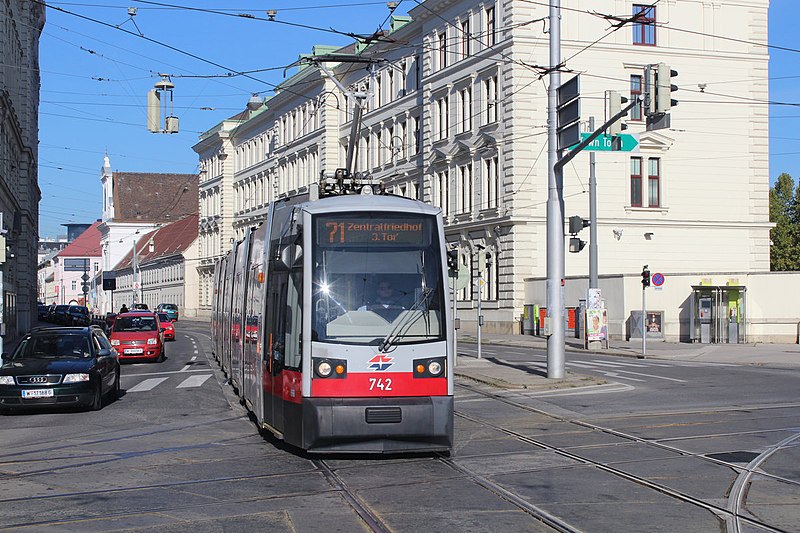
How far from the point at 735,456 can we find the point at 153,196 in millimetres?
140996

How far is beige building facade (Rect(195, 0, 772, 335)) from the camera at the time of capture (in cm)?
5228

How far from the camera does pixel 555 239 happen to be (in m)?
24.0

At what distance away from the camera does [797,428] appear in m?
15.5

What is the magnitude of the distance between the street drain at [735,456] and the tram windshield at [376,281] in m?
3.61

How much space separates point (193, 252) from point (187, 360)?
80636 mm

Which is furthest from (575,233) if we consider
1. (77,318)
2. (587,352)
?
(77,318)

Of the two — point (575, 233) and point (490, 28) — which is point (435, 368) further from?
point (490, 28)

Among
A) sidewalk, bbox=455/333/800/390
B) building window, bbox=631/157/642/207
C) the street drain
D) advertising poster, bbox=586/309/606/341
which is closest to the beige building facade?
building window, bbox=631/157/642/207

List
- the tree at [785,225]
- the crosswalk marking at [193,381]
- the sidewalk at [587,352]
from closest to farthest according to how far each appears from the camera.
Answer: the sidewalk at [587,352], the crosswalk marking at [193,381], the tree at [785,225]

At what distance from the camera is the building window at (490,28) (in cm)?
5359

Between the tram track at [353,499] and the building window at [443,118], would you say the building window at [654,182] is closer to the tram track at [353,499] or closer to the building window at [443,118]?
the building window at [443,118]

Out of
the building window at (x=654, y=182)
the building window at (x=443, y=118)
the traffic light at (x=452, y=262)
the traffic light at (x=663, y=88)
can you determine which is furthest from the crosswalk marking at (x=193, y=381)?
the building window at (x=443, y=118)

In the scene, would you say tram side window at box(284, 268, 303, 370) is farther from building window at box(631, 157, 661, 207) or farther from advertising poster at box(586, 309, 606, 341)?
building window at box(631, 157, 661, 207)

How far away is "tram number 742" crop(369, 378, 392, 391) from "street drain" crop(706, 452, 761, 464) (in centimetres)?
396
